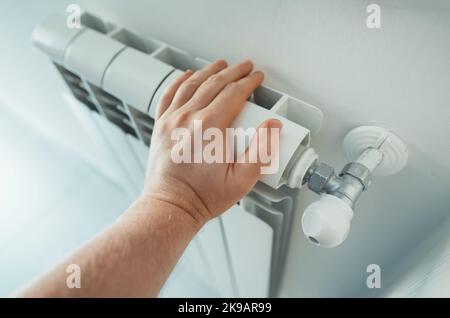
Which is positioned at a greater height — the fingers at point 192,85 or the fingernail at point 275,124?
the fingers at point 192,85

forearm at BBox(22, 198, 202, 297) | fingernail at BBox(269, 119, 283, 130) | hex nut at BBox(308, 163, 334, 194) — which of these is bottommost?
forearm at BBox(22, 198, 202, 297)

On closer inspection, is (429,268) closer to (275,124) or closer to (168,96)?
(275,124)

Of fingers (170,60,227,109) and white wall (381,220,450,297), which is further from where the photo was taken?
fingers (170,60,227,109)

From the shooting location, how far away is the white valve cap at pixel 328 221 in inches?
12.3

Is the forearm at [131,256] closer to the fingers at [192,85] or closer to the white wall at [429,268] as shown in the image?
the fingers at [192,85]

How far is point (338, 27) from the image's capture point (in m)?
0.30

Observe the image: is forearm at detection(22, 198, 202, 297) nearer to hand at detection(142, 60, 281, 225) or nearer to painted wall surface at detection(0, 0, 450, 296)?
hand at detection(142, 60, 281, 225)

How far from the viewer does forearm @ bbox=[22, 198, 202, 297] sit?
0.96 feet

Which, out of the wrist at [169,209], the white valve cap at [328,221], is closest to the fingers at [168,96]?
the wrist at [169,209]

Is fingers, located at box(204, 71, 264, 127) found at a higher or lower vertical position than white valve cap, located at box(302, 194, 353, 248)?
higher

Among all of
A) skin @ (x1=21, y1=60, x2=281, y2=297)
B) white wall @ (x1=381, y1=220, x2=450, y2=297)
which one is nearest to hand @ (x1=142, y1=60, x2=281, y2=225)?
skin @ (x1=21, y1=60, x2=281, y2=297)

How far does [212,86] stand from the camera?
0.38 meters

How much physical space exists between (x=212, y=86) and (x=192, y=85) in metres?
0.03
